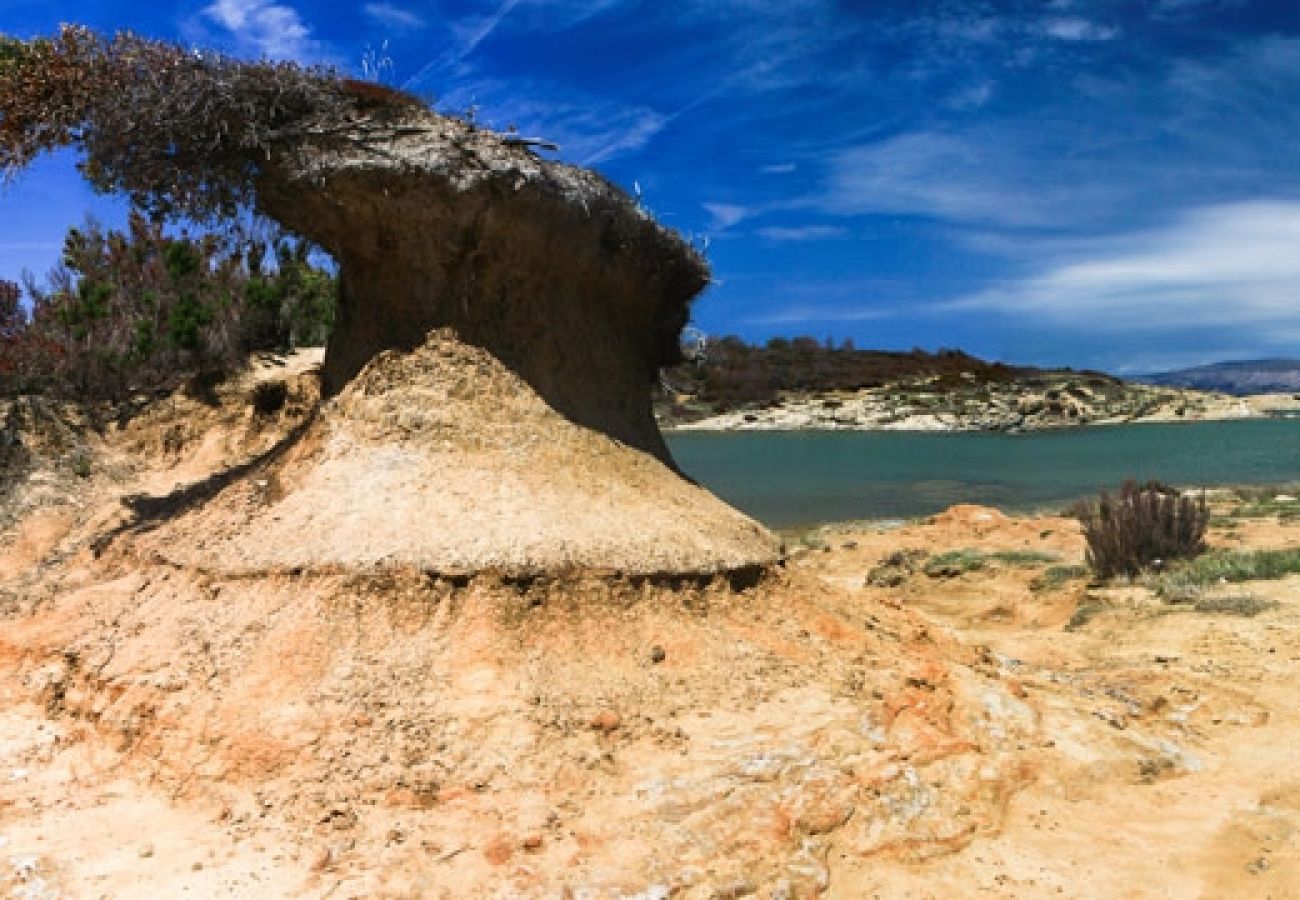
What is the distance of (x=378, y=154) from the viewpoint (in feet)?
19.6

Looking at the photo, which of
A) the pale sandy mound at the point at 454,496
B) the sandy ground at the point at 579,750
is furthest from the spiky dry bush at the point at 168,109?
the sandy ground at the point at 579,750

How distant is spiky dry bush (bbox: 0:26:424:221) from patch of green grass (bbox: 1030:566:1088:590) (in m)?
7.71

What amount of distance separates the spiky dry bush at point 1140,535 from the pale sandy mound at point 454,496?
5499 millimetres

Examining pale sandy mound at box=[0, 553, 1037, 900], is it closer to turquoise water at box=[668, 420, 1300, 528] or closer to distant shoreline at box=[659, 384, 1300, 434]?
turquoise water at box=[668, 420, 1300, 528]

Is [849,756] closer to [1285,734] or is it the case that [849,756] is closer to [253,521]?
[1285,734]

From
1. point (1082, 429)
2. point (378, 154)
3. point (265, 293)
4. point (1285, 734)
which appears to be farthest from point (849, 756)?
point (1082, 429)

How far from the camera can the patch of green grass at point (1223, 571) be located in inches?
371

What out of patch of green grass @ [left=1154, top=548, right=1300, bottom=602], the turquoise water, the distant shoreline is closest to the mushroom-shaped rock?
patch of green grass @ [left=1154, top=548, right=1300, bottom=602]

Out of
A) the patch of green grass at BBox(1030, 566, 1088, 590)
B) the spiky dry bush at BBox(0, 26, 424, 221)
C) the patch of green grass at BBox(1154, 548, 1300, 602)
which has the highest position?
the spiky dry bush at BBox(0, 26, 424, 221)

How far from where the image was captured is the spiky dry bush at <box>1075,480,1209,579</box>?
1044 cm

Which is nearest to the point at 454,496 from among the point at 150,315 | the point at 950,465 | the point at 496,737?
the point at 496,737

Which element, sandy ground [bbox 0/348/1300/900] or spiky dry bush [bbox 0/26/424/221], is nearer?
sandy ground [bbox 0/348/1300/900]

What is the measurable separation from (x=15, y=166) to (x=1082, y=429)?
165ft

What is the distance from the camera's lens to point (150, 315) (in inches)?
402
